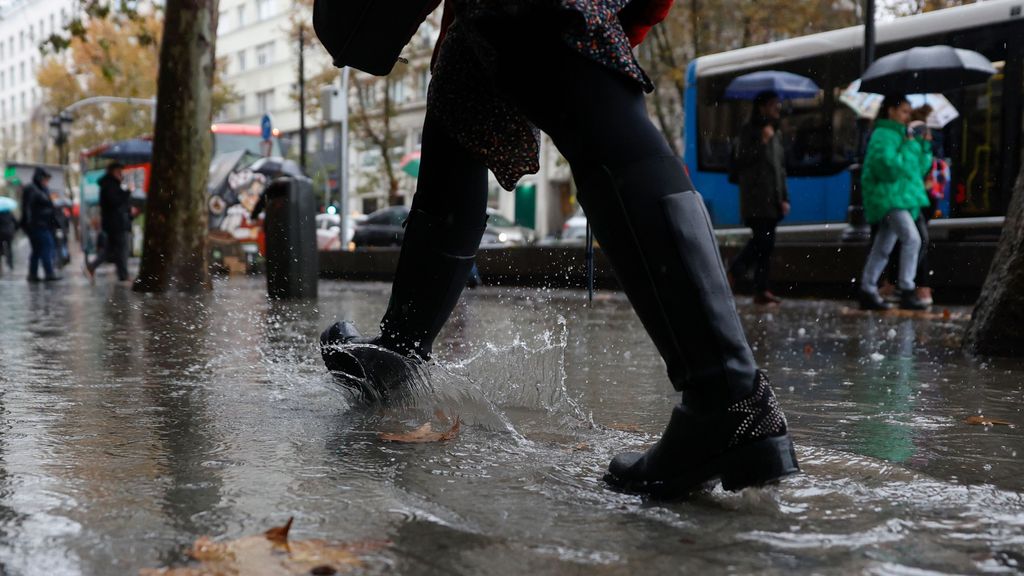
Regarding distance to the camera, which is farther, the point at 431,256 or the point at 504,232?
the point at 504,232

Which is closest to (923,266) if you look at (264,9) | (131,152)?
(131,152)

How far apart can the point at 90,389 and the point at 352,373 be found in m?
1.04

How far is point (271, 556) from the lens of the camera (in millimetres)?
1590

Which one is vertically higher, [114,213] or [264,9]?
[264,9]

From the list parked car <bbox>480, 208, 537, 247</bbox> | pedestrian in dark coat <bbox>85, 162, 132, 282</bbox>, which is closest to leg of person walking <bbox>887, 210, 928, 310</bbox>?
pedestrian in dark coat <bbox>85, 162, 132, 282</bbox>

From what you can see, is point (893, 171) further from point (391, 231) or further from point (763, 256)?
point (391, 231)

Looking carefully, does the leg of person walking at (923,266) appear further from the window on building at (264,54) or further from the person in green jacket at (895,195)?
the window on building at (264,54)

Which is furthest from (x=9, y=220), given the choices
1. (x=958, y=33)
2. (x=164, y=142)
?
(x=958, y=33)

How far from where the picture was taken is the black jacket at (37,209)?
1797 centimetres

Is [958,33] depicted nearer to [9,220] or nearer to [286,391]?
[286,391]

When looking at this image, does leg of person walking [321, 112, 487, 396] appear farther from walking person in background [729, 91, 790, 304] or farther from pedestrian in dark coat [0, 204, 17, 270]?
pedestrian in dark coat [0, 204, 17, 270]

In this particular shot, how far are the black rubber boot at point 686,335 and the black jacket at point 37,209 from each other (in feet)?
57.8

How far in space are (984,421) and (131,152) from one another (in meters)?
31.2

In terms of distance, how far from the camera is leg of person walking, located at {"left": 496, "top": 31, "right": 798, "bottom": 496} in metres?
1.93
